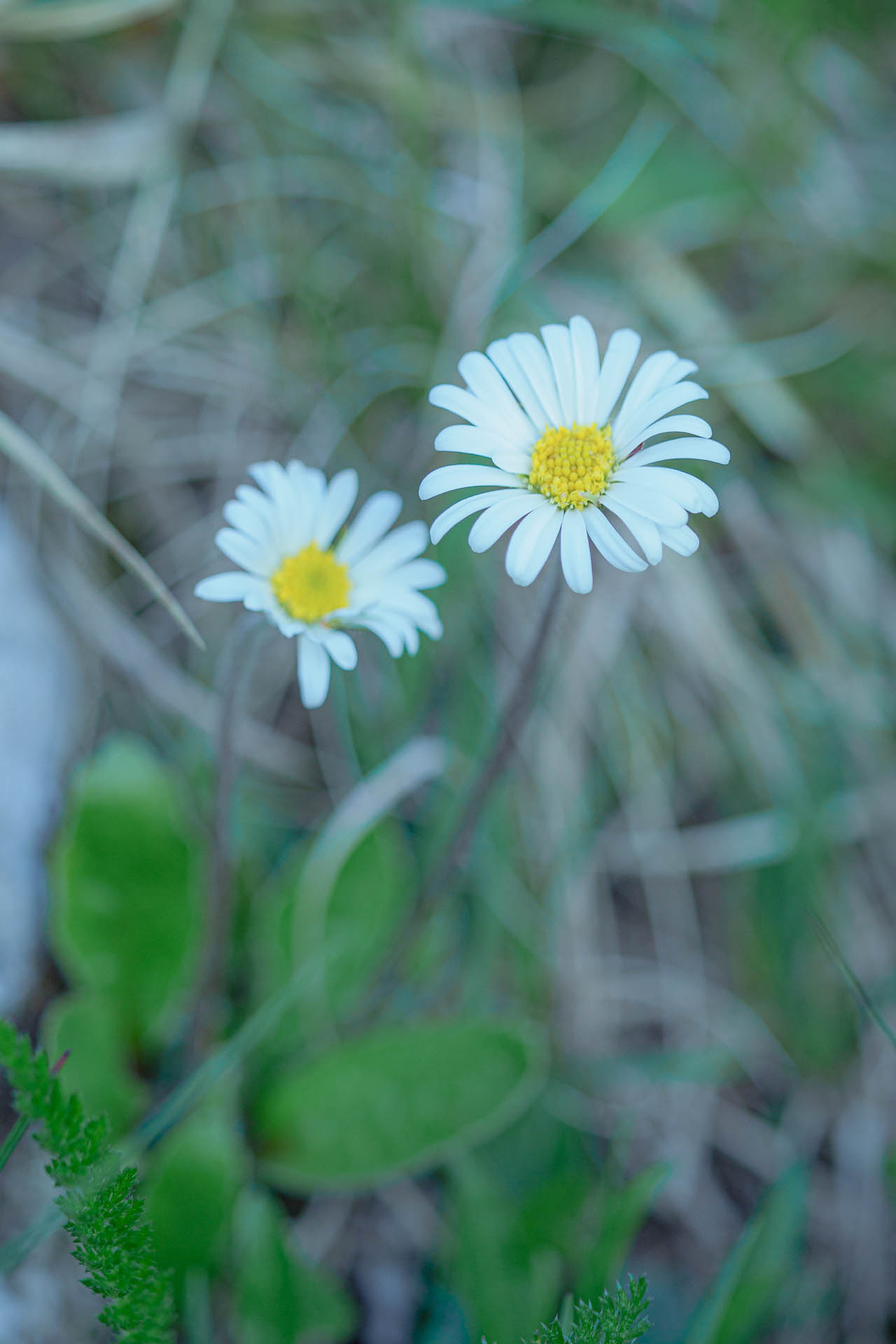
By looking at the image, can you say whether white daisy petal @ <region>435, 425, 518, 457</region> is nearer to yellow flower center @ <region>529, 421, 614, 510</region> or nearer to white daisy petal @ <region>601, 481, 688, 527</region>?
yellow flower center @ <region>529, 421, 614, 510</region>

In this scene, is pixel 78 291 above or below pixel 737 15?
below

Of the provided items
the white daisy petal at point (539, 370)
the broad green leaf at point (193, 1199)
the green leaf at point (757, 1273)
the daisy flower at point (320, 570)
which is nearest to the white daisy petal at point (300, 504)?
the daisy flower at point (320, 570)

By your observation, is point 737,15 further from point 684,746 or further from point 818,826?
point 818,826

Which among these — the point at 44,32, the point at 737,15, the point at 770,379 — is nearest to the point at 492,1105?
the point at 770,379

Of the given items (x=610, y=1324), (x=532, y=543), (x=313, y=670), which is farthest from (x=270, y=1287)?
(x=532, y=543)

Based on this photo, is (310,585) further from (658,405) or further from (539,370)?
(658,405)

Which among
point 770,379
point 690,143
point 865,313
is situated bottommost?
point 770,379

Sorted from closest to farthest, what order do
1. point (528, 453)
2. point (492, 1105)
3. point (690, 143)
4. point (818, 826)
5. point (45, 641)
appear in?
1. point (528, 453)
2. point (492, 1105)
3. point (45, 641)
4. point (818, 826)
5. point (690, 143)
